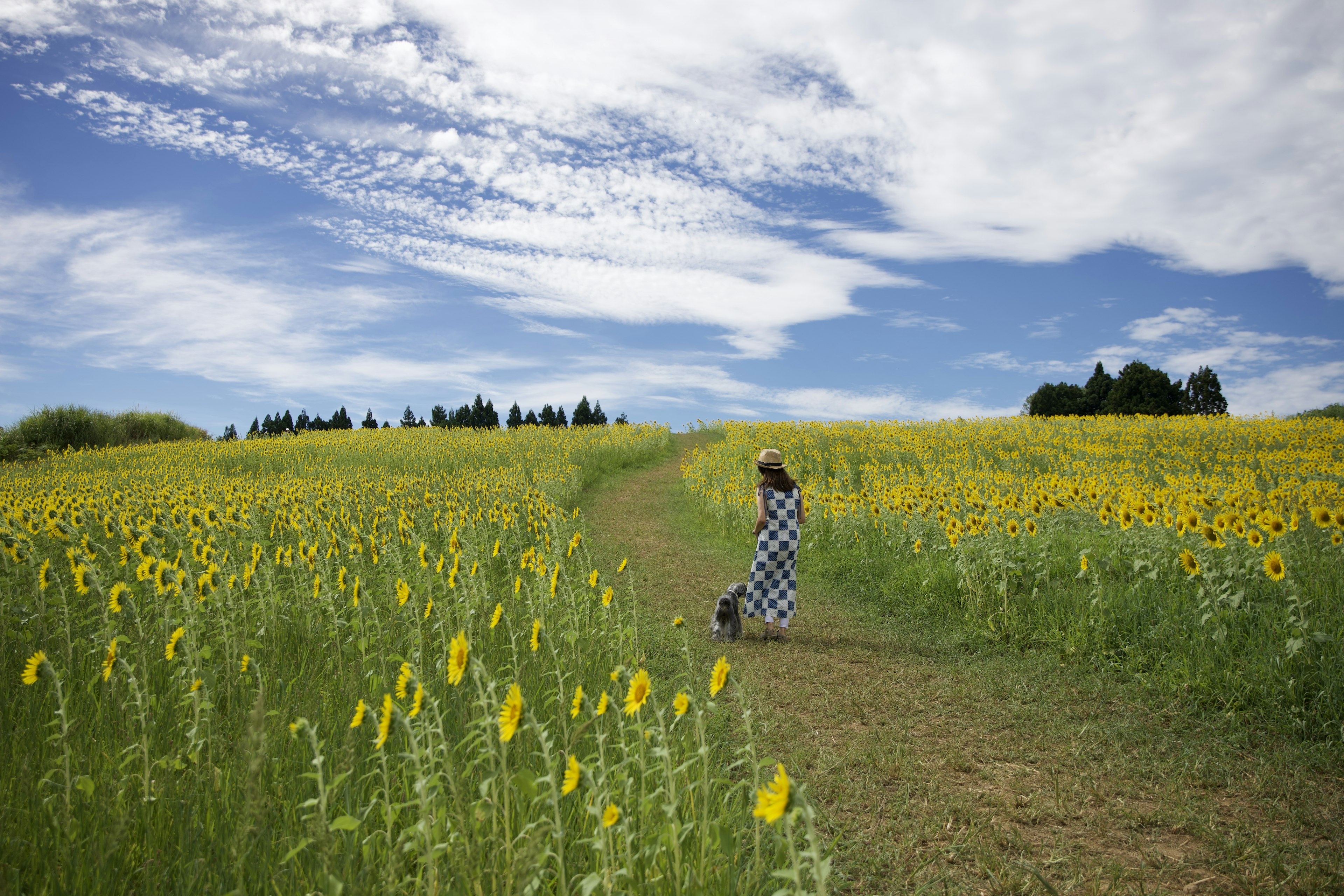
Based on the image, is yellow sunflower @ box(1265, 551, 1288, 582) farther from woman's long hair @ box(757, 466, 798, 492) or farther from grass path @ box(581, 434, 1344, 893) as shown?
woman's long hair @ box(757, 466, 798, 492)

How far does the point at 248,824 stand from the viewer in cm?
200

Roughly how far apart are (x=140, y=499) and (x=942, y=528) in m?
11.1

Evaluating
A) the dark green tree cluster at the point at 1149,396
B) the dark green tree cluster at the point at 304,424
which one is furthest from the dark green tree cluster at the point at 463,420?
the dark green tree cluster at the point at 1149,396

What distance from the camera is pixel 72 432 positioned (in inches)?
1057

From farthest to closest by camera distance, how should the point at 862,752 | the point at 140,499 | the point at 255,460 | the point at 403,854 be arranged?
1. the point at 255,460
2. the point at 140,499
3. the point at 862,752
4. the point at 403,854

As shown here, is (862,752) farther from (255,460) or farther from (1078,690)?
(255,460)

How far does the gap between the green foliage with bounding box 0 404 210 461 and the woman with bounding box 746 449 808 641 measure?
87.7 feet

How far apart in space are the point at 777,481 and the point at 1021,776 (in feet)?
11.7

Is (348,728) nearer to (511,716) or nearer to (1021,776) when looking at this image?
(511,716)

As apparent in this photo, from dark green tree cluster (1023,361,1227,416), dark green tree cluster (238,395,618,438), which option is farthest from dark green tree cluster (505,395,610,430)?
dark green tree cluster (1023,361,1227,416)

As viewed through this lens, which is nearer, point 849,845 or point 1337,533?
point 849,845

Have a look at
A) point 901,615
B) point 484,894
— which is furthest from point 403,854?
point 901,615

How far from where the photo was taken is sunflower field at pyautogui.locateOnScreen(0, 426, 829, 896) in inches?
91.6

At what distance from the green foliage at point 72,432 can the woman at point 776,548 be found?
87.7 ft
